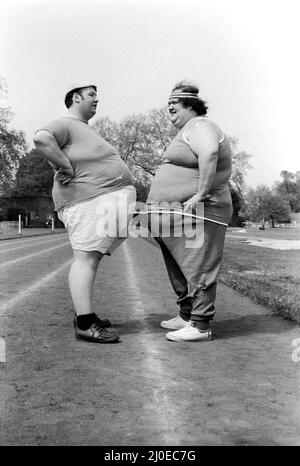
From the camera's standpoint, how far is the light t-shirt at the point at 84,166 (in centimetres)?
409

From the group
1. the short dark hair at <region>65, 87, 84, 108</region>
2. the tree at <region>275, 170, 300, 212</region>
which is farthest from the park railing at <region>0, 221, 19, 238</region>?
the tree at <region>275, 170, 300, 212</region>

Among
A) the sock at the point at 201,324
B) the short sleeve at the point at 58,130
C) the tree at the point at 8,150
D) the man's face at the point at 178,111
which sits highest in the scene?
the tree at the point at 8,150

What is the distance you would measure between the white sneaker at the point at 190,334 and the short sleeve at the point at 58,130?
5.17ft

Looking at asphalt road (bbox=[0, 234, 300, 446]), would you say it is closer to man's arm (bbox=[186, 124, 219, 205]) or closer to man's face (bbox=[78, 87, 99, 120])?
man's arm (bbox=[186, 124, 219, 205])

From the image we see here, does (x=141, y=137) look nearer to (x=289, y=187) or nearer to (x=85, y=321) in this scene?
(x=85, y=321)

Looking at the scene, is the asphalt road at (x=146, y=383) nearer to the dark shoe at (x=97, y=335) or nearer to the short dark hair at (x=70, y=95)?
the dark shoe at (x=97, y=335)

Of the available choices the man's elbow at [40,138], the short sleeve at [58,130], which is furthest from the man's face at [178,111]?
the man's elbow at [40,138]

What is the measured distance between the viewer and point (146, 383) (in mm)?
2881

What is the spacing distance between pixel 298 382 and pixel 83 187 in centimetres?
204

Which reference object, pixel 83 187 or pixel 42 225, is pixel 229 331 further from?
pixel 42 225

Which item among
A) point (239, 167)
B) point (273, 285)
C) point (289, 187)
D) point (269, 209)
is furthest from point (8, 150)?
point (289, 187)

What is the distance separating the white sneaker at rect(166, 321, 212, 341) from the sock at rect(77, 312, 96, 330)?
562mm
